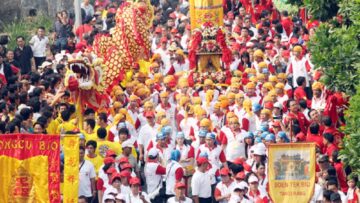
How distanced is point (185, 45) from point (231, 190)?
14.0 metres

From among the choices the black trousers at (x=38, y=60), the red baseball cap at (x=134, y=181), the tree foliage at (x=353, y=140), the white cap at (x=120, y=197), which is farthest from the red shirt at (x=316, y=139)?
the black trousers at (x=38, y=60)

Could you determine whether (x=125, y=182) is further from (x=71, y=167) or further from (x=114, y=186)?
(x=71, y=167)

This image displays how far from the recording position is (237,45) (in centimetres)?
4709

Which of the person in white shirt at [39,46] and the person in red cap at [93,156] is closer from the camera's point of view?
the person in red cap at [93,156]

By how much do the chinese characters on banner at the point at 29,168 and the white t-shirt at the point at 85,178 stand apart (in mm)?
2762

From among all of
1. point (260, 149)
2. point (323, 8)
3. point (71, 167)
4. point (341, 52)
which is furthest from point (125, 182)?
point (323, 8)

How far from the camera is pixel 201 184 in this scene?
119ft

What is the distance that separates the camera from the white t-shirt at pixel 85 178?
3547 cm

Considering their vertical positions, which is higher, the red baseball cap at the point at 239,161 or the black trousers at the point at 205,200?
the red baseball cap at the point at 239,161

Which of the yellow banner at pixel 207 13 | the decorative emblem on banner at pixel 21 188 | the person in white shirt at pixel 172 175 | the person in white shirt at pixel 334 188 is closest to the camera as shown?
the decorative emblem on banner at pixel 21 188

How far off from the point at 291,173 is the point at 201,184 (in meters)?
2.70

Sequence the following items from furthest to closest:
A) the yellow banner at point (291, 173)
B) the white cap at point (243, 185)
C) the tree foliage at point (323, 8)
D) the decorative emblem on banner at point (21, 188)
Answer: the tree foliage at point (323, 8) < the white cap at point (243, 185) < the yellow banner at point (291, 173) < the decorative emblem on banner at point (21, 188)

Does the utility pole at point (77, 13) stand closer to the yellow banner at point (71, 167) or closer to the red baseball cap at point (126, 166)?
the red baseball cap at point (126, 166)

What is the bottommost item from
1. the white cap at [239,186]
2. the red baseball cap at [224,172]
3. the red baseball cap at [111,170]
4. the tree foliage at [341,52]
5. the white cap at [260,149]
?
the white cap at [239,186]
